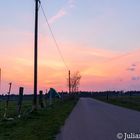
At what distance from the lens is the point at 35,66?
119 ft

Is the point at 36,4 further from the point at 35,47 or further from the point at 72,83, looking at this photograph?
the point at 72,83

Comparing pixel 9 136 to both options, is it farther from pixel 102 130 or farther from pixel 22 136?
pixel 102 130

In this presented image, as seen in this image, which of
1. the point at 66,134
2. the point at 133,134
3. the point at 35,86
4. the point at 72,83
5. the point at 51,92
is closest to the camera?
the point at 133,134

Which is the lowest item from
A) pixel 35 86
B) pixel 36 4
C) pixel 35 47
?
pixel 35 86

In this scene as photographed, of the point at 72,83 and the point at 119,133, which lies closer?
the point at 119,133

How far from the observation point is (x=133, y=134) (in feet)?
53.9

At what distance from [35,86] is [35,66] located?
1.56m

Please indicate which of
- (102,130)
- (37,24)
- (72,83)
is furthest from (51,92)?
(72,83)

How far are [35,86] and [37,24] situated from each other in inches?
194

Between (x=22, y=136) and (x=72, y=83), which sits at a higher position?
(x=72, y=83)

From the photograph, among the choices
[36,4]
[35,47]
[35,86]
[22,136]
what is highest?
[36,4]

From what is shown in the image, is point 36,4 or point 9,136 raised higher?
point 36,4

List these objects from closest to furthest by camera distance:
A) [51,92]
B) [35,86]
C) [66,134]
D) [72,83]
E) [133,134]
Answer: [133,134] < [66,134] < [35,86] < [51,92] < [72,83]

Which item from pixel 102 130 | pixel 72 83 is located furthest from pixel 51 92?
pixel 72 83
